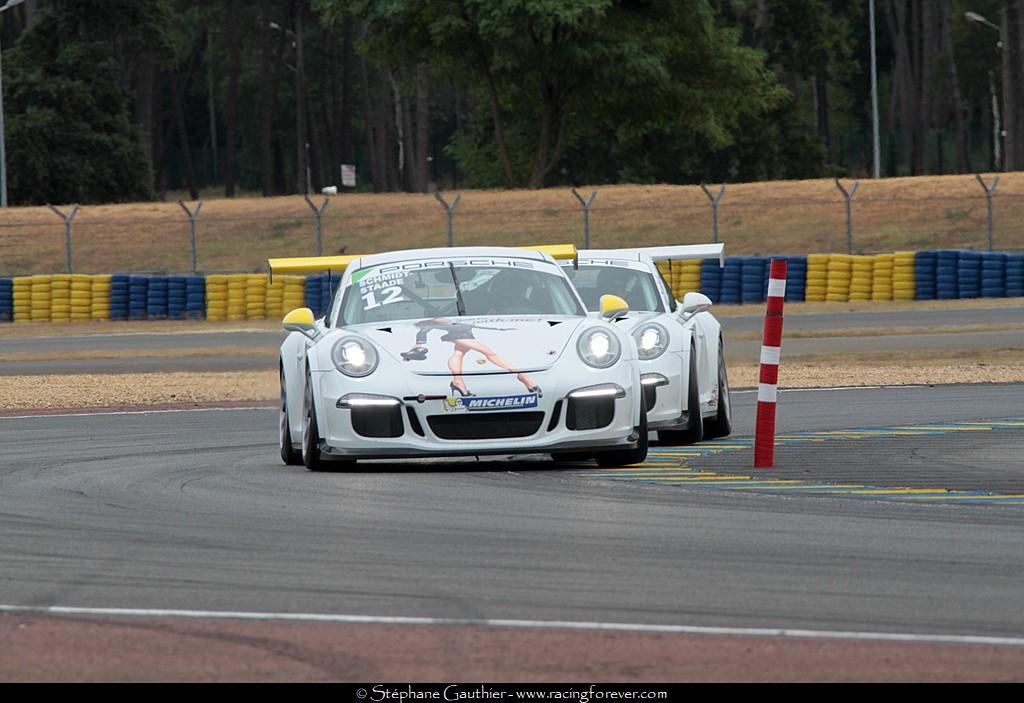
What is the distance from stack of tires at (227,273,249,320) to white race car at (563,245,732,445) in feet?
74.7

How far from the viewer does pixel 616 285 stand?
14.6 meters

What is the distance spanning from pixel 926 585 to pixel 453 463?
530 centimetres

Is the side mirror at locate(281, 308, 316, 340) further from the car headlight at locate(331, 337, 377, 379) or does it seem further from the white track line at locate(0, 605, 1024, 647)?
the white track line at locate(0, 605, 1024, 647)

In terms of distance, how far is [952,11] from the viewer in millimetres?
96188

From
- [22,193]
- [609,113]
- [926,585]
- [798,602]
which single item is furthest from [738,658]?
[22,193]

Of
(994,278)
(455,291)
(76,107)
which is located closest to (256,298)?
(994,278)

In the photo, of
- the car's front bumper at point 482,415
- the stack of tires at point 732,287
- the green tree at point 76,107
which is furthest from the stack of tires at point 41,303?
the green tree at point 76,107

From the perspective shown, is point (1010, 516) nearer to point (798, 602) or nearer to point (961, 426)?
point (798, 602)

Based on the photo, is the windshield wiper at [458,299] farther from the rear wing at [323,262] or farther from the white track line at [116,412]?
the white track line at [116,412]

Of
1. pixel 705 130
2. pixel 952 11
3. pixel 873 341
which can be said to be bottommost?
pixel 873 341

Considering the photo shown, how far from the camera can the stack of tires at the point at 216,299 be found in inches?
1487

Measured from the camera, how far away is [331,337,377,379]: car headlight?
36.2ft

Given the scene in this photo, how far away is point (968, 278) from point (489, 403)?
26.2m

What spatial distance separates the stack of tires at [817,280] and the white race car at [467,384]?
2479 centimetres
